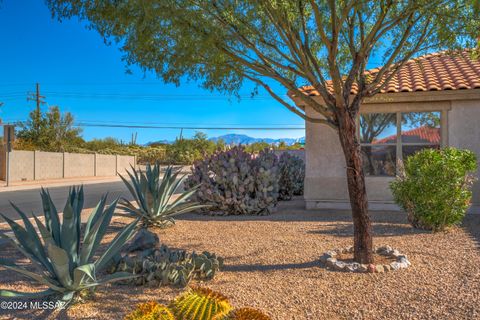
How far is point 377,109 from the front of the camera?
34.5ft

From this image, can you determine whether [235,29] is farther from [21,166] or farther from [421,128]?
[21,166]

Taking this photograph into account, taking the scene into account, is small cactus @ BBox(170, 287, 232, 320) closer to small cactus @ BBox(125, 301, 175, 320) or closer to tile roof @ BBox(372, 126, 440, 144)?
small cactus @ BBox(125, 301, 175, 320)

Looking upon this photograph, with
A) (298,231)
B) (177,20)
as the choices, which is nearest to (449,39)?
(177,20)

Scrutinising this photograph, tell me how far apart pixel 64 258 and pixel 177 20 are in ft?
9.42

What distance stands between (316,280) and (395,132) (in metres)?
6.69

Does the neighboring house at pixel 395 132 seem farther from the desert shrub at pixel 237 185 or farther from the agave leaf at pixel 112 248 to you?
the agave leaf at pixel 112 248

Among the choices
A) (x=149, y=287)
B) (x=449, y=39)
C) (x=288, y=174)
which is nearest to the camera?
(x=149, y=287)

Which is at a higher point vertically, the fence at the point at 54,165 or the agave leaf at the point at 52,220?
the fence at the point at 54,165

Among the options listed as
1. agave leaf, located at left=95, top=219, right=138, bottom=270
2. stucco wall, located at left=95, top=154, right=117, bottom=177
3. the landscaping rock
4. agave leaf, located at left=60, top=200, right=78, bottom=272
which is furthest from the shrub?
stucco wall, located at left=95, top=154, right=117, bottom=177

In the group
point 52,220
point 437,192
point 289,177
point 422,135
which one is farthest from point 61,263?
point 289,177

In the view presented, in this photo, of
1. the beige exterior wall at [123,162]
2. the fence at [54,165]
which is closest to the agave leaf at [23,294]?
the fence at [54,165]

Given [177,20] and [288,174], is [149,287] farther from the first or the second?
[288,174]

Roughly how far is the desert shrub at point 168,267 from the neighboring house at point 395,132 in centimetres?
622

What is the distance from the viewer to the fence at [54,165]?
80.1 ft
